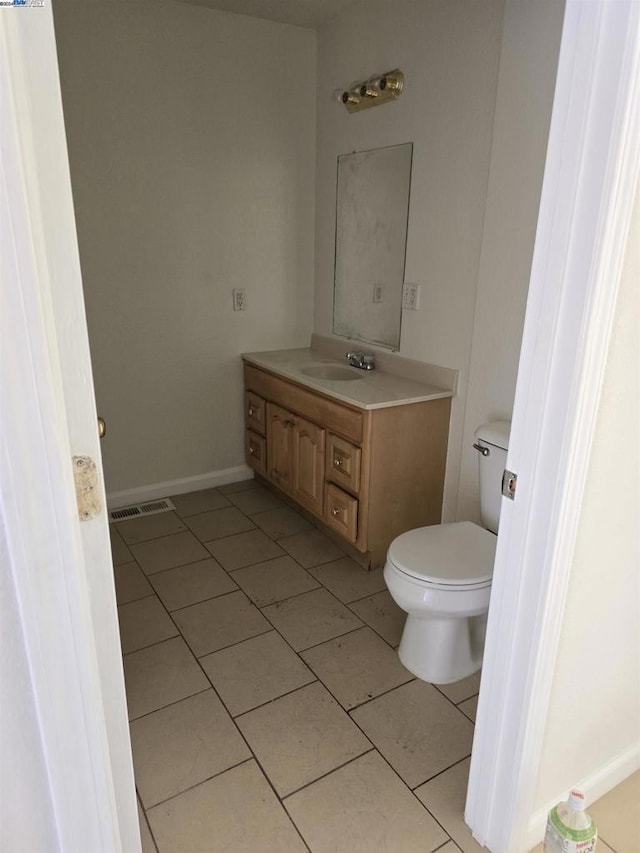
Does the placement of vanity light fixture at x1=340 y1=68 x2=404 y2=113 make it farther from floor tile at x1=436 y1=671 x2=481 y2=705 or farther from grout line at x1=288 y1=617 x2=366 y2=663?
floor tile at x1=436 y1=671 x2=481 y2=705

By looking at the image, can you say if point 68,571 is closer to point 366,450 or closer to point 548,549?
point 548,549

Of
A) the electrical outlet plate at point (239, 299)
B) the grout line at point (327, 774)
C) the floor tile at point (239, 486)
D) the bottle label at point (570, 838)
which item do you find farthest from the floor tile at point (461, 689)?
the electrical outlet plate at point (239, 299)

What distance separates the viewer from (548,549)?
1.12m

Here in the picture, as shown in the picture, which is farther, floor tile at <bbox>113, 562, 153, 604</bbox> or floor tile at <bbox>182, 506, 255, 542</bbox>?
floor tile at <bbox>182, 506, 255, 542</bbox>

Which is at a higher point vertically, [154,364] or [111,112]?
[111,112]

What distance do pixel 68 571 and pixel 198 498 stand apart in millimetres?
2437

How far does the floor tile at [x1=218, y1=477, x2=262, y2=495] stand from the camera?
10.9ft

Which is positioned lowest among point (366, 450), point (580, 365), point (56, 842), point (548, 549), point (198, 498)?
point (198, 498)

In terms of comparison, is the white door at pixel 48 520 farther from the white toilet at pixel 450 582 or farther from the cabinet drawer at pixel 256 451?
the cabinet drawer at pixel 256 451

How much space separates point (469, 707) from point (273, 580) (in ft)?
3.12

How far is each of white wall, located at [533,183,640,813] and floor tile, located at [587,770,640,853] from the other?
5 centimetres

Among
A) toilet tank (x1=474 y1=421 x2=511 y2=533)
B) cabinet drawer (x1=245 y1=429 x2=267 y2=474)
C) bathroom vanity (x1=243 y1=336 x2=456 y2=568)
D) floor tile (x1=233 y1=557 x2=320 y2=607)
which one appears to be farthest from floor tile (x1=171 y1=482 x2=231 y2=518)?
toilet tank (x1=474 y1=421 x2=511 y2=533)

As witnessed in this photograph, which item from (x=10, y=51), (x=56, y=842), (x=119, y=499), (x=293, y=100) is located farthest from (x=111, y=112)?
(x=56, y=842)

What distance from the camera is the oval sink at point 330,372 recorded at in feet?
9.61
